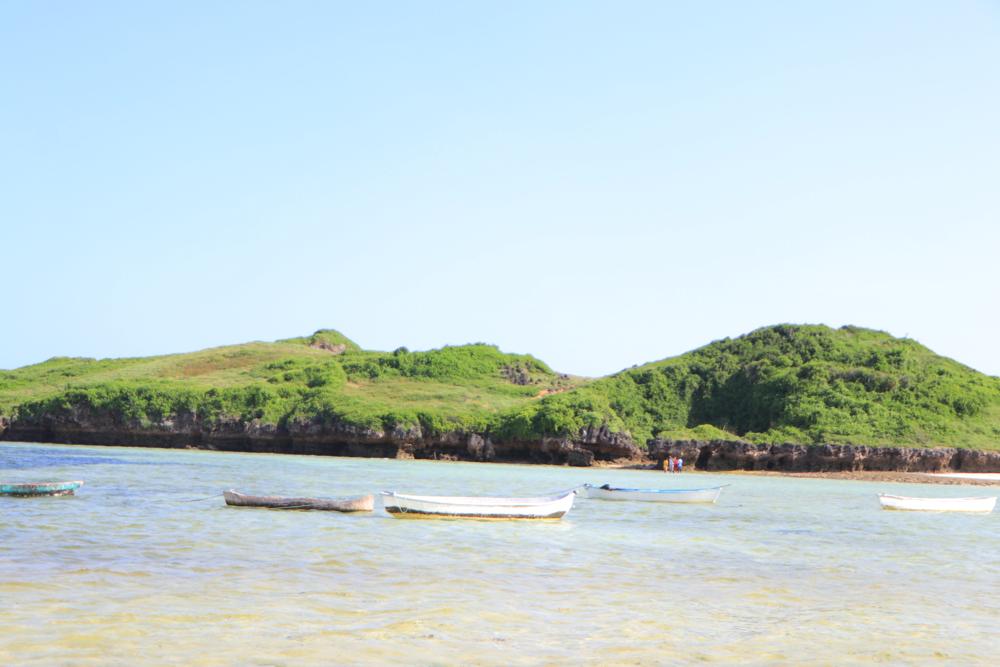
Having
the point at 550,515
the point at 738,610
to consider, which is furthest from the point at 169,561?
the point at 550,515

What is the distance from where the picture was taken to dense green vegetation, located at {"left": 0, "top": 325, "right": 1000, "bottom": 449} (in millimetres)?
81500

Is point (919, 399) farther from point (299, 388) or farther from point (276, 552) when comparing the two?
point (276, 552)

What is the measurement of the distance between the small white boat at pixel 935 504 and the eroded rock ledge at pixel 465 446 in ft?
105

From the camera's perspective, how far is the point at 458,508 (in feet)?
92.0

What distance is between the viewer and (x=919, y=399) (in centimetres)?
8350

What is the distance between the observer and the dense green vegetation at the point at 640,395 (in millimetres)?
81500

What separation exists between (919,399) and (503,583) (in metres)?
75.0

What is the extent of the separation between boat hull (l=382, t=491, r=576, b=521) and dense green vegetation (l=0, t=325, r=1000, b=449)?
5218 cm

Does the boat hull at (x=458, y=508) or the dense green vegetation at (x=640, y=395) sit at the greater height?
the dense green vegetation at (x=640, y=395)

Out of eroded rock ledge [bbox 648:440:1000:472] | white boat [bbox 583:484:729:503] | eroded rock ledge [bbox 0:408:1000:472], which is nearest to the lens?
white boat [bbox 583:484:729:503]

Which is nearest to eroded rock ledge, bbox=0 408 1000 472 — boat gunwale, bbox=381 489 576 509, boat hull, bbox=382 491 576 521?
boat gunwale, bbox=381 489 576 509

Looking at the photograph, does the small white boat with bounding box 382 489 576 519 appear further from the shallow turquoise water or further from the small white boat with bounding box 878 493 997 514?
the small white boat with bounding box 878 493 997 514

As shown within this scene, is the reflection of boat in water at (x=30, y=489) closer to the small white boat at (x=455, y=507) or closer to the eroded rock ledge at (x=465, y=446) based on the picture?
the small white boat at (x=455, y=507)

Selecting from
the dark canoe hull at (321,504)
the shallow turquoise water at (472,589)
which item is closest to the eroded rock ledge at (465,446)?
the shallow turquoise water at (472,589)
